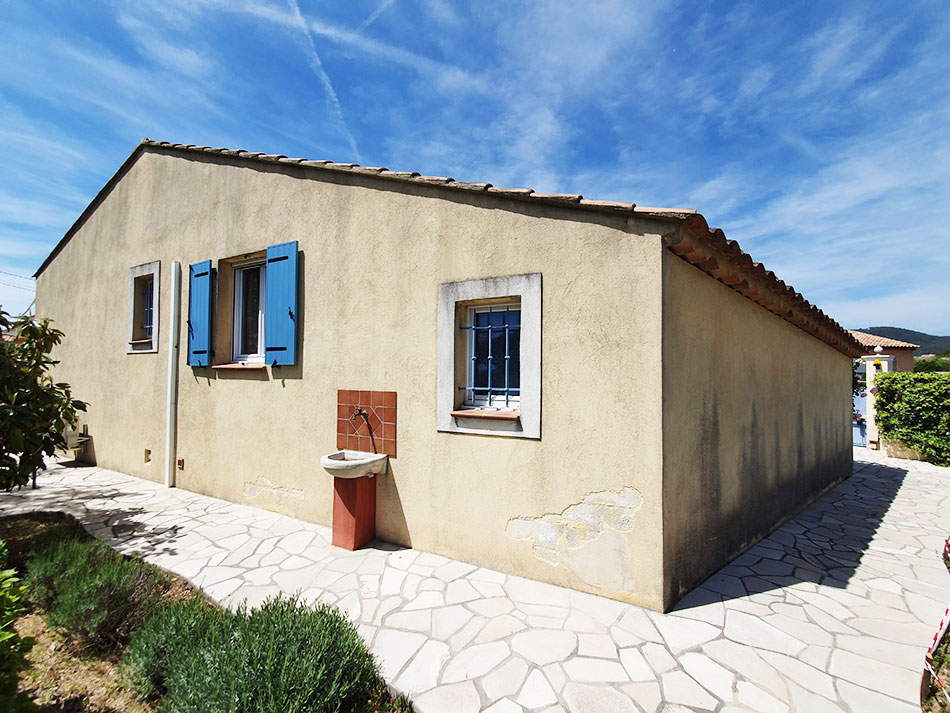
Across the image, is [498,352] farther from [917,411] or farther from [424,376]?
[917,411]

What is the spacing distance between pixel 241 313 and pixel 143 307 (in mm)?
3026

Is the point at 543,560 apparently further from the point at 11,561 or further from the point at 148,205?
the point at 148,205

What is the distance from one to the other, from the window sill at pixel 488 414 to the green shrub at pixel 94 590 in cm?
289

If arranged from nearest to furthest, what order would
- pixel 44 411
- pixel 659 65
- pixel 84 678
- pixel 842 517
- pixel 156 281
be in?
pixel 84 678 → pixel 44 411 → pixel 659 65 → pixel 842 517 → pixel 156 281

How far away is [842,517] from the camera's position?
610 centimetres

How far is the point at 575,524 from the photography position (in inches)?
142

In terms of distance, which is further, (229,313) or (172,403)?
(172,403)

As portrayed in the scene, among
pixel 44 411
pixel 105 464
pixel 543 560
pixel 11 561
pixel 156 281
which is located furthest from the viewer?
pixel 105 464

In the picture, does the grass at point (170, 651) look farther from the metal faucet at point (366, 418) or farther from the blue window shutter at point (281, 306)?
the blue window shutter at point (281, 306)

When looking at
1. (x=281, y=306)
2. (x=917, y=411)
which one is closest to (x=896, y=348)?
(x=917, y=411)

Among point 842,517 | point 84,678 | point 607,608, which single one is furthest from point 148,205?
point 842,517

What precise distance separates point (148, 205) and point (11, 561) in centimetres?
599

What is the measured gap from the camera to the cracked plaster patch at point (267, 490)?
5.44 meters

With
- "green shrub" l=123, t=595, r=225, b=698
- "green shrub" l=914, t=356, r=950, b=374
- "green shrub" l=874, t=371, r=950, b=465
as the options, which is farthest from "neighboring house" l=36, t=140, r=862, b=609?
"green shrub" l=914, t=356, r=950, b=374
